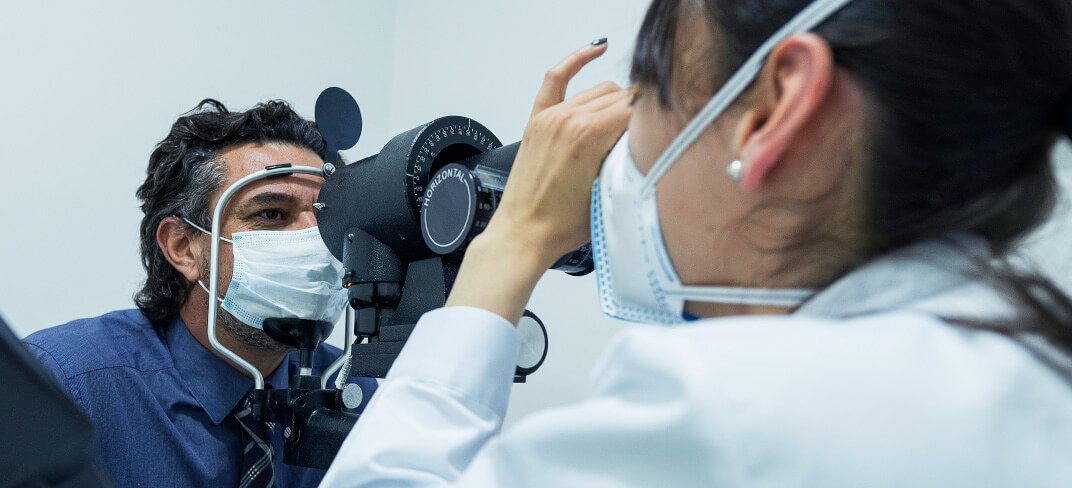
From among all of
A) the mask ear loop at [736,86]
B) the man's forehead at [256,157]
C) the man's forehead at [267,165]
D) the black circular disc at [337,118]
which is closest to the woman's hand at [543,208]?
the mask ear loop at [736,86]

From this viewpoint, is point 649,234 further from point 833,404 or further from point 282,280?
point 282,280

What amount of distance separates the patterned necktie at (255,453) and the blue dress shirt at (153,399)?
0.02 meters

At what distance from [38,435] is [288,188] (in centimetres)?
98

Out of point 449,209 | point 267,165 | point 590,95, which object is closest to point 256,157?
point 267,165

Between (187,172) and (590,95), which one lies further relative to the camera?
(187,172)

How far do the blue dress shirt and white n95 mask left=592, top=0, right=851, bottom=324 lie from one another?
861mm

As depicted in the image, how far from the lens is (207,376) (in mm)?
1288

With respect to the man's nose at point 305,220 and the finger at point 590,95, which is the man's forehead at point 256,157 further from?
the finger at point 590,95

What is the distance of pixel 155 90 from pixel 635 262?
1.49m

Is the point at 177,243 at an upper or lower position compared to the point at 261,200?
lower

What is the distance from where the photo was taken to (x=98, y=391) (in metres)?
1.18

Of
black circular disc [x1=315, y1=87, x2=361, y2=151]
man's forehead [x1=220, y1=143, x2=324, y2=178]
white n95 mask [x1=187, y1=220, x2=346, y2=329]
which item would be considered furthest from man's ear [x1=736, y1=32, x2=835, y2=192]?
man's forehead [x1=220, y1=143, x2=324, y2=178]

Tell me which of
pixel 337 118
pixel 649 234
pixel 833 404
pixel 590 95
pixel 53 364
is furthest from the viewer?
pixel 53 364

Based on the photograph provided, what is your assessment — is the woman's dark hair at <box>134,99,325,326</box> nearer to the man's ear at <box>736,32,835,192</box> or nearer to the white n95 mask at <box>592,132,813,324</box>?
the white n95 mask at <box>592,132,813,324</box>
